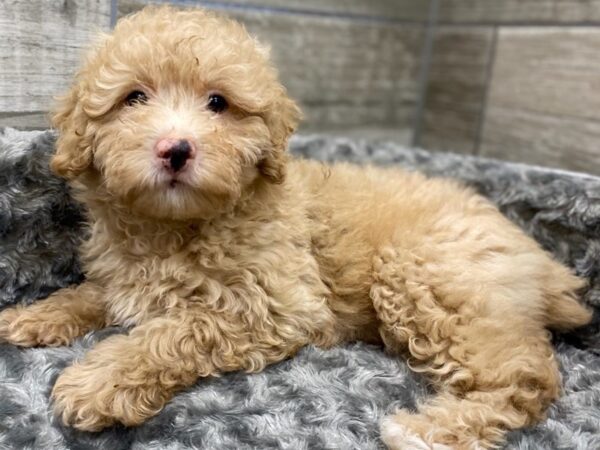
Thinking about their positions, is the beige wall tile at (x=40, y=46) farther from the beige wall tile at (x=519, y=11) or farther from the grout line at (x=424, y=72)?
the grout line at (x=424, y=72)

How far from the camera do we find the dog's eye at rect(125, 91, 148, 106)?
6.08 feet

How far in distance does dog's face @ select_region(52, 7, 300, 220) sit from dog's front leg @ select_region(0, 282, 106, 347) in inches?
15.6

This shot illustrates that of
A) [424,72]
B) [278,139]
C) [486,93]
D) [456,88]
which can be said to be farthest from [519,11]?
[278,139]

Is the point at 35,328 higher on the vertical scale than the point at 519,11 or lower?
lower

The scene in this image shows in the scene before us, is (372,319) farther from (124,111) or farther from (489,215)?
(124,111)

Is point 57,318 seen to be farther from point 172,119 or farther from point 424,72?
point 424,72

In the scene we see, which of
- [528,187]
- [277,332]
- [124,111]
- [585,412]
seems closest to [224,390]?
[277,332]

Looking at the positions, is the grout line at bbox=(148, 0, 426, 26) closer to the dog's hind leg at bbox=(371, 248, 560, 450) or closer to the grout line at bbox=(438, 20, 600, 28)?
the grout line at bbox=(438, 20, 600, 28)

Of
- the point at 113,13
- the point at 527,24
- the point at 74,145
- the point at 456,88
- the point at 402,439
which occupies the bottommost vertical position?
the point at 402,439

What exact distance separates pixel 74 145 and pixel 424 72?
3.09 meters

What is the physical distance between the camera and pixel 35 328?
6.67 feet

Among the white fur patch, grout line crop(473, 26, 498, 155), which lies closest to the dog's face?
the white fur patch

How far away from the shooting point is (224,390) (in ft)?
6.14

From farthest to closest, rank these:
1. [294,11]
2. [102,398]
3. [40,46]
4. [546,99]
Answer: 1. [546,99]
2. [294,11]
3. [40,46]
4. [102,398]
